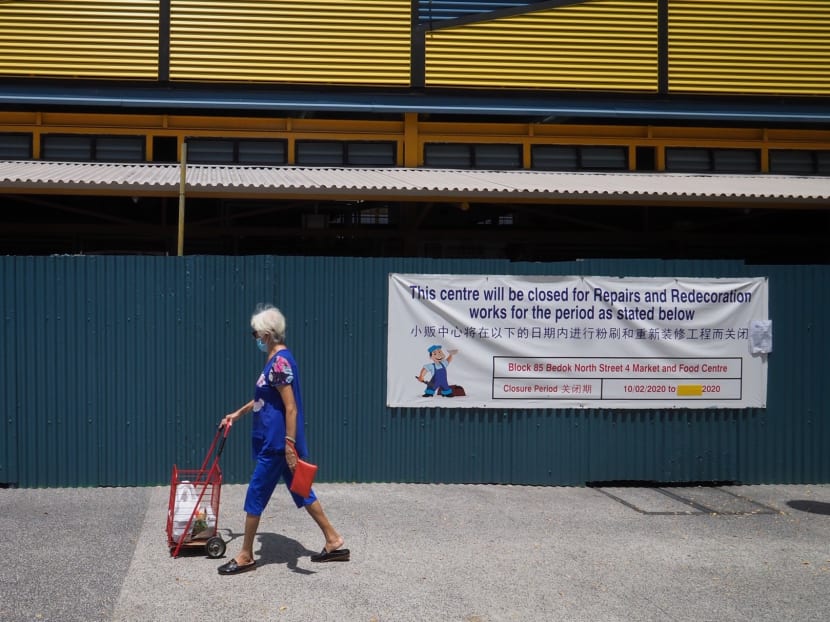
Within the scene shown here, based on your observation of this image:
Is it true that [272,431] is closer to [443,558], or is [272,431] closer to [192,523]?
[192,523]

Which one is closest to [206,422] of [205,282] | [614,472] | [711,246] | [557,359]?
[205,282]

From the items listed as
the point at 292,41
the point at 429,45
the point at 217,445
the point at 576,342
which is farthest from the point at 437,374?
the point at 292,41

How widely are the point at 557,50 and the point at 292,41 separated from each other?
3.67 metres

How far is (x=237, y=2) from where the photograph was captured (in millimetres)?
12273

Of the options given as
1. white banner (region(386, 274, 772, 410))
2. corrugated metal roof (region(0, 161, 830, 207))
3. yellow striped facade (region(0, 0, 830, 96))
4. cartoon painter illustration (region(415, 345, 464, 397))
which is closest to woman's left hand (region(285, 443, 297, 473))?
white banner (region(386, 274, 772, 410))

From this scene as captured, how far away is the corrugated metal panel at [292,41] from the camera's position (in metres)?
12.2

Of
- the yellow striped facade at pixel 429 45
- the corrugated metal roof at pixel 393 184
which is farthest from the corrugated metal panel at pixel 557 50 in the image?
the corrugated metal roof at pixel 393 184

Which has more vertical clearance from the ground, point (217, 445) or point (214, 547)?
point (217, 445)

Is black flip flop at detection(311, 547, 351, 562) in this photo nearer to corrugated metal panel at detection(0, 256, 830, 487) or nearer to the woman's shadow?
the woman's shadow

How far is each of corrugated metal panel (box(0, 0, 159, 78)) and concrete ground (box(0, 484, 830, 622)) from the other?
6383 mm

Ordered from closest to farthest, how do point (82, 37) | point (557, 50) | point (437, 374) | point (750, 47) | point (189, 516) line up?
1. point (189, 516)
2. point (437, 374)
3. point (82, 37)
4. point (557, 50)
5. point (750, 47)

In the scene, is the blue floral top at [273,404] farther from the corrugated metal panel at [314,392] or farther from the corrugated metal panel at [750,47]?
the corrugated metal panel at [750,47]

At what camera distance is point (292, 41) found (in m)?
12.3

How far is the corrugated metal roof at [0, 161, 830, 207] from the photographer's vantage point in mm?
9984
